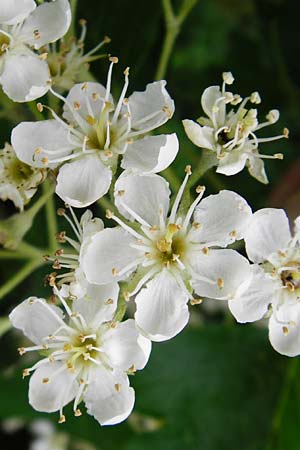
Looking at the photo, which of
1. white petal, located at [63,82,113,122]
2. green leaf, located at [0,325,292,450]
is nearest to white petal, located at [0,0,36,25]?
white petal, located at [63,82,113,122]

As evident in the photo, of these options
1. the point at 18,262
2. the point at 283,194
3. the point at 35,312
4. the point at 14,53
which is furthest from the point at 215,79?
the point at 35,312

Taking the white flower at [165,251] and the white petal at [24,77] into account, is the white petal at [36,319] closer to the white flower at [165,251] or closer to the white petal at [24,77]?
the white flower at [165,251]

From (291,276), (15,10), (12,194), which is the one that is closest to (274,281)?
(291,276)

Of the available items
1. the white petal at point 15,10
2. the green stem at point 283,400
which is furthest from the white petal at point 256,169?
the green stem at point 283,400

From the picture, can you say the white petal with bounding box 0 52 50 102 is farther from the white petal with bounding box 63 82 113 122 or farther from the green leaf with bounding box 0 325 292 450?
the green leaf with bounding box 0 325 292 450

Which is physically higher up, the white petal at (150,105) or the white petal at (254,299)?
the white petal at (150,105)

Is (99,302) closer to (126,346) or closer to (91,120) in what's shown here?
(126,346)
